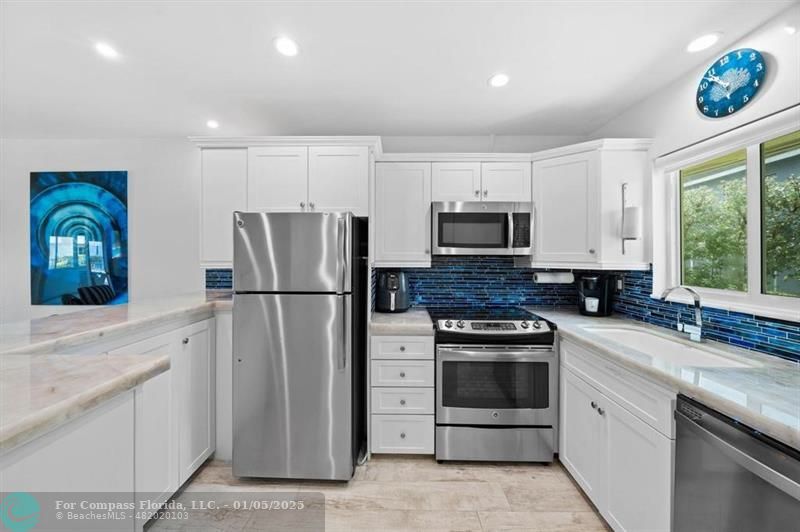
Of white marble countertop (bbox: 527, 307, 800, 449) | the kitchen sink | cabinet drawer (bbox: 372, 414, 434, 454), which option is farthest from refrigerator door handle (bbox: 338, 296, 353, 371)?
the kitchen sink

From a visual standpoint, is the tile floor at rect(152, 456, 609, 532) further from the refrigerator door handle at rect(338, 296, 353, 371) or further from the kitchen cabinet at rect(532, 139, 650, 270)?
the kitchen cabinet at rect(532, 139, 650, 270)

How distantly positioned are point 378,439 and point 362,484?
0.29 m

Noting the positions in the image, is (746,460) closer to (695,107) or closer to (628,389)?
(628,389)

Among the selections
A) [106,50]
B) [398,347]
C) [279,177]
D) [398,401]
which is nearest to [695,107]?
[398,347]

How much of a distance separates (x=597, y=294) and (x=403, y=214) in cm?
159

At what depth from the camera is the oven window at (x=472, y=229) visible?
256 cm

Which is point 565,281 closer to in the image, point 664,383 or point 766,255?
point 766,255

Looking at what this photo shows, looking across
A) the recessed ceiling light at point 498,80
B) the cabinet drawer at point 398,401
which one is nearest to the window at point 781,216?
the recessed ceiling light at point 498,80

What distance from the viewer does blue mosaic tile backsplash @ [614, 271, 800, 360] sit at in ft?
4.77

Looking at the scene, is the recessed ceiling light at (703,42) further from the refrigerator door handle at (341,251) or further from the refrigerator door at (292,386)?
the refrigerator door at (292,386)

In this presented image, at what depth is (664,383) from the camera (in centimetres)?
127

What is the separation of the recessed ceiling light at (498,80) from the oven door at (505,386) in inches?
66.0

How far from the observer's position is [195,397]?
201 cm

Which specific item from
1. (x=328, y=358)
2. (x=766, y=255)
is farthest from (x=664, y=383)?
(x=328, y=358)
